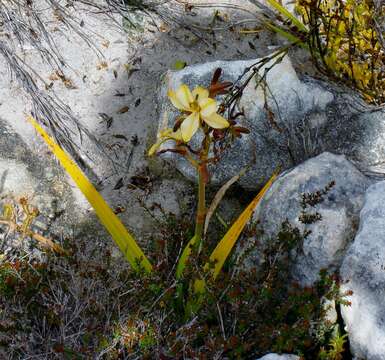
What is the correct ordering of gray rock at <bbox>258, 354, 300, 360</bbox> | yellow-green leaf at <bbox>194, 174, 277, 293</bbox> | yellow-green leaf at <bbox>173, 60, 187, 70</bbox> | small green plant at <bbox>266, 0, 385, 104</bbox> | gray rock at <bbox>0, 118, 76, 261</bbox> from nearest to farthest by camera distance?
gray rock at <bbox>258, 354, 300, 360</bbox> < yellow-green leaf at <bbox>194, 174, 277, 293</bbox> < gray rock at <bbox>0, 118, 76, 261</bbox> < small green plant at <bbox>266, 0, 385, 104</bbox> < yellow-green leaf at <bbox>173, 60, 187, 70</bbox>

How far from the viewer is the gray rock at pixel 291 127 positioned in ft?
9.83

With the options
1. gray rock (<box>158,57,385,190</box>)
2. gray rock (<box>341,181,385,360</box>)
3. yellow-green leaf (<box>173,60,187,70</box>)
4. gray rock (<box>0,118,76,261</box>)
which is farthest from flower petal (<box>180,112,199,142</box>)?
yellow-green leaf (<box>173,60,187,70</box>)

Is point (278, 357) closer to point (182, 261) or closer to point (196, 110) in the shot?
point (182, 261)

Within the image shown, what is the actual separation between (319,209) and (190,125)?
33.5 inches

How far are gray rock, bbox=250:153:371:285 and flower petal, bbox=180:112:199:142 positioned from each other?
78 cm

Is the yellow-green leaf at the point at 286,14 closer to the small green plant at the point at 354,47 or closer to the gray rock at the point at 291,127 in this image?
the small green plant at the point at 354,47

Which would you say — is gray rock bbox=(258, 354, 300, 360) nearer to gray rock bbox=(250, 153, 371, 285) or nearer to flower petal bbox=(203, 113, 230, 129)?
gray rock bbox=(250, 153, 371, 285)

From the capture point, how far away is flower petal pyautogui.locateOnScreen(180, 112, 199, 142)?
1.93m

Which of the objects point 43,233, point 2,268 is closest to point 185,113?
point 2,268

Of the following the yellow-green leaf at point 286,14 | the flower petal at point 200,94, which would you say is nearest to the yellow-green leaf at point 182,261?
the flower petal at point 200,94

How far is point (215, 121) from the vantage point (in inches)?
75.9

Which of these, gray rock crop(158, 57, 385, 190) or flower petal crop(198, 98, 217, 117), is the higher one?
flower petal crop(198, 98, 217, 117)

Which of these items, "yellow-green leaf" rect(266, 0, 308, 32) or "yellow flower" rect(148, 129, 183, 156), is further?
"yellow-green leaf" rect(266, 0, 308, 32)

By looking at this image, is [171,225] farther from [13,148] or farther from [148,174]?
[13,148]
